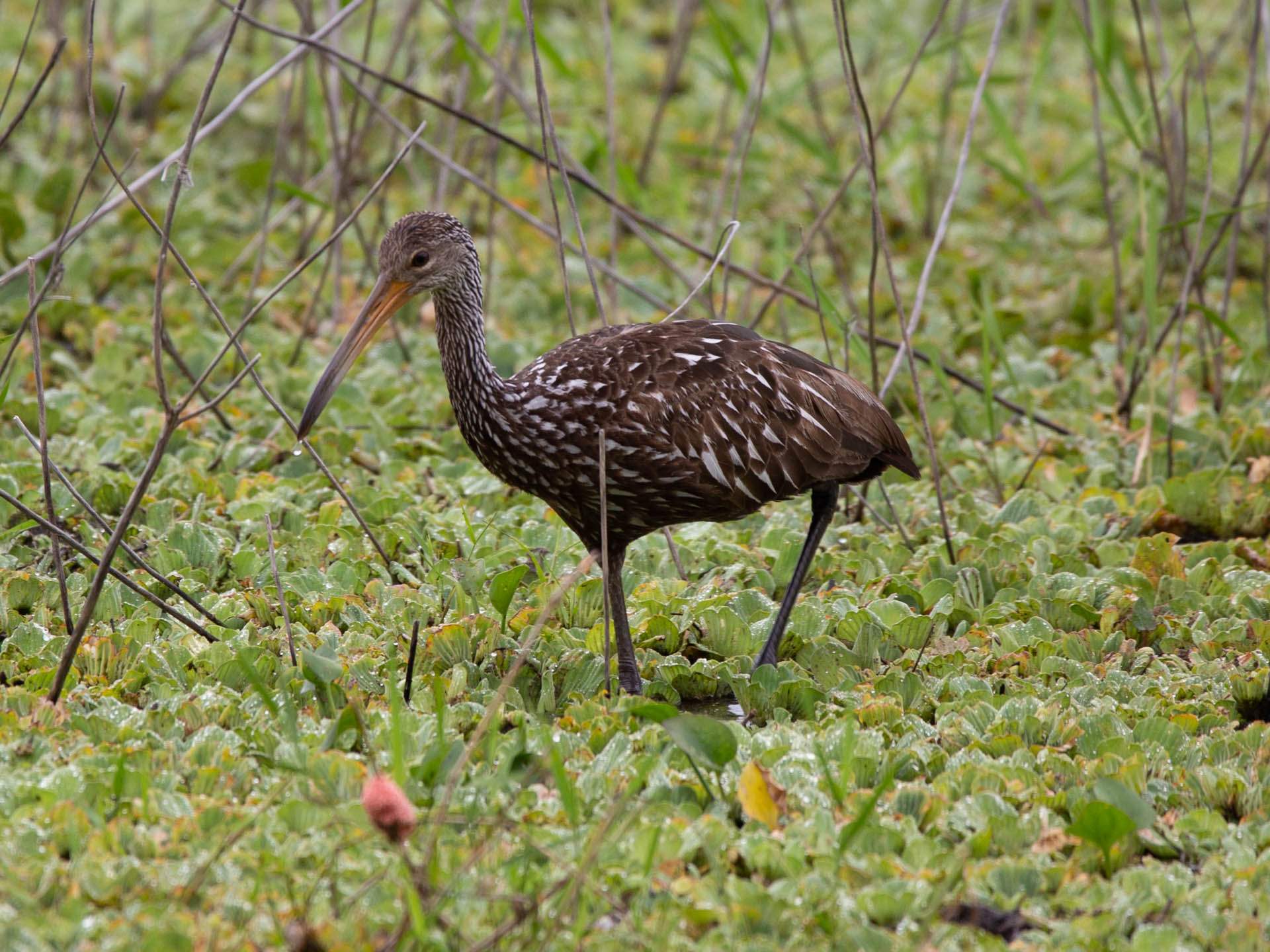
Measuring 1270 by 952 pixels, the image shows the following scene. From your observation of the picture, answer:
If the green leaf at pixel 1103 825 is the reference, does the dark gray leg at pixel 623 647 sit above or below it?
above

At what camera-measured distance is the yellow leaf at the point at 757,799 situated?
12.0 ft

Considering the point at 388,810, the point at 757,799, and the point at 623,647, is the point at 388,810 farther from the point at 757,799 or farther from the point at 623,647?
the point at 623,647

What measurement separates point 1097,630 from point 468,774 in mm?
2316

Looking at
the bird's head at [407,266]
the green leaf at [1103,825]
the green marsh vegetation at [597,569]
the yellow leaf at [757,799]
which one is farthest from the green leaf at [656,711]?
the bird's head at [407,266]

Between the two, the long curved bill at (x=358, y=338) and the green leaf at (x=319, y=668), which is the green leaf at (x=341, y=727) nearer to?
the green leaf at (x=319, y=668)

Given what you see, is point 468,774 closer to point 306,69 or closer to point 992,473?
point 992,473

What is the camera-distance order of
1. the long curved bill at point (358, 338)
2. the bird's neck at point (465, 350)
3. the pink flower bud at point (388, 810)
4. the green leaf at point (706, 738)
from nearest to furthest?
the pink flower bud at point (388, 810), the green leaf at point (706, 738), the long curved bill at point (358, 338), the bird's neck at point (465, 350)

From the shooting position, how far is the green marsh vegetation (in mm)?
3332

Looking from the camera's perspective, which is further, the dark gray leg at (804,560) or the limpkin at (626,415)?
the dark gray leg at (804,560)

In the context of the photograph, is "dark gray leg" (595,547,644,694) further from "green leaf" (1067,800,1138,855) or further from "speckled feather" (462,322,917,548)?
"green leaf" (1067,800,1138,855)

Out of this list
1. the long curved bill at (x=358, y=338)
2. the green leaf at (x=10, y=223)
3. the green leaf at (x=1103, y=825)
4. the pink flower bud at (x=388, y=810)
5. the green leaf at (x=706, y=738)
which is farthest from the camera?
the green leaf at (x=10, y=223)

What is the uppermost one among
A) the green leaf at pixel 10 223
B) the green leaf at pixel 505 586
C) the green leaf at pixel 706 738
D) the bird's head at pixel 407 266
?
the green leaf at pixel 10 223

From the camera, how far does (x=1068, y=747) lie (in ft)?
13.4

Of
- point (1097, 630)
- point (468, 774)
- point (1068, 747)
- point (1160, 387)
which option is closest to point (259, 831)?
point (468, 774)
